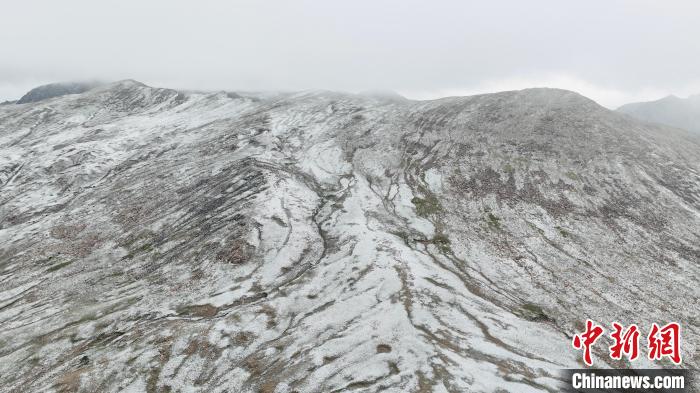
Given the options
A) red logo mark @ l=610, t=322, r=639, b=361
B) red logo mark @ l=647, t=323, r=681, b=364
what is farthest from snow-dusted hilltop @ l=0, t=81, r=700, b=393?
red logo mark @ l=610, t=322, r=639, b=361

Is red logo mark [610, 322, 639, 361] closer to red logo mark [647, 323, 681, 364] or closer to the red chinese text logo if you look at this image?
the red chinese text logo

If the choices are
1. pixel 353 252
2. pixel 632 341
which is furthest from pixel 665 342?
pixel 353 252

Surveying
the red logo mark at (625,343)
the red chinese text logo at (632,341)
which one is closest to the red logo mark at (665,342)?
the red chinese text logo at (632,341)

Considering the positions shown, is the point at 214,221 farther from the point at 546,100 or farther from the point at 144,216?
the point at 546,100

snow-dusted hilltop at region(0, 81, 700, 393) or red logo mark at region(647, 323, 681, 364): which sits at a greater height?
snow-dusted hilltop at region(0, 81, 700, 393)

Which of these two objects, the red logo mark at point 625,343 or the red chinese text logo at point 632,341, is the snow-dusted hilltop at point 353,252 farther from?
the red logo mark at point 625,343

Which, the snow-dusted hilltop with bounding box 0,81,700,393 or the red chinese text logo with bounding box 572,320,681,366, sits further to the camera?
the red chinese text logo with bounding box 572,320,681,366

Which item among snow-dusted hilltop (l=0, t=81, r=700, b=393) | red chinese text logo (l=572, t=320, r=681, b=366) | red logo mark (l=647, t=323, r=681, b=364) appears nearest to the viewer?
snow-dusted hilltop (l=0, t=81, r=700, b=393)

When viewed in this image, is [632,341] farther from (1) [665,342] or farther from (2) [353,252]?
(2) [353,252]

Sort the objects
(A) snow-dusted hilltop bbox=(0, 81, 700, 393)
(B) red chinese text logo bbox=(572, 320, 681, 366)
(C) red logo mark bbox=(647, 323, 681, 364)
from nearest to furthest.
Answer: (A) snow-dusted hilltop bbox=(0, 81, 700, 393) < (B) red chinese text logo bbox=(572, 320, 681, 366) < (C) red logo mark bbox=(647, 323, 681, 364)
